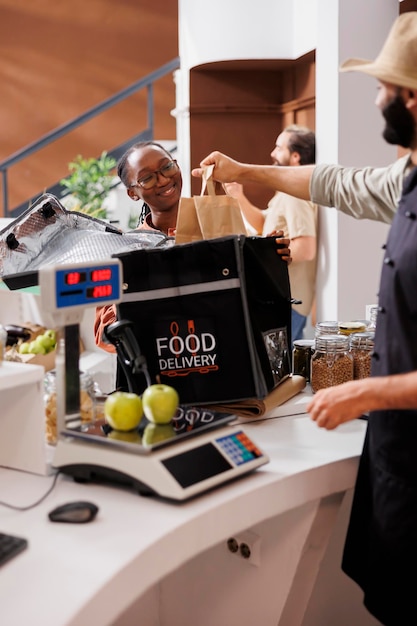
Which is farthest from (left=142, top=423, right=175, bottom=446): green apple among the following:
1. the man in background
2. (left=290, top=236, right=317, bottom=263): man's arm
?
(left=290, top=236, right=317, bottom=263): man's arm

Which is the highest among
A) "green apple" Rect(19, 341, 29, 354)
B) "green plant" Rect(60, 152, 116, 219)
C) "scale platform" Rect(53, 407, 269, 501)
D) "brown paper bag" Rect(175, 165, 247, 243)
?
"green plant" Rect(60, 152, 116, 219)

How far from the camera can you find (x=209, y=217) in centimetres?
221

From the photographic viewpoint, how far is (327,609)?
2.13 m

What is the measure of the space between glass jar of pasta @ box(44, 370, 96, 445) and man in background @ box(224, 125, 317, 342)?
2899mm

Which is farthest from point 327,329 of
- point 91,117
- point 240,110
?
point 91,117

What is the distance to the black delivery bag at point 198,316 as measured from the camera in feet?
6.44

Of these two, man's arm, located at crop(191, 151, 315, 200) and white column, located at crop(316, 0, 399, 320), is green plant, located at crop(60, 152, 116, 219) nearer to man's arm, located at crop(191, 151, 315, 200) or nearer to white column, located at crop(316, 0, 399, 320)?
white column, located at crop(316, 0, 399, 320)

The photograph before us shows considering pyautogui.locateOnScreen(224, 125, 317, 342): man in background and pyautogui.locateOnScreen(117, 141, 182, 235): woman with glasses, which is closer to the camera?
pyautogui.locateOnScreen(117, 141, 182, 235): woman with glasses

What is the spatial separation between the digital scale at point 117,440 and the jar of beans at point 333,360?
589 mm

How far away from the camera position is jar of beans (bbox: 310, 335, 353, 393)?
221 centimetres

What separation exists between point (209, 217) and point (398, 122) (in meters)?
0.69

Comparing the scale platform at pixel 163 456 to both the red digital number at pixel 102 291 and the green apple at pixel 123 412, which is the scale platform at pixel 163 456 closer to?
the green apple at pixel 123 412

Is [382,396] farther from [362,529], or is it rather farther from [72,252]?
[72,252]

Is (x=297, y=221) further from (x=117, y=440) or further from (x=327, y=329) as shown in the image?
(x=117, y=440)
